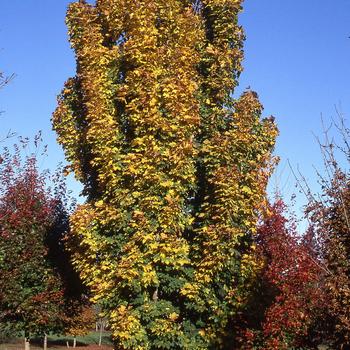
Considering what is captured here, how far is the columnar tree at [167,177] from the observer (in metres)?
13.0

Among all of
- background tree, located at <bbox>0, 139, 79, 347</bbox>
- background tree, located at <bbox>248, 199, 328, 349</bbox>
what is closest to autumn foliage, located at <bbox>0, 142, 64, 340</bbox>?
background tree, located at <bbox>0, 139, 79, 347</bbox>

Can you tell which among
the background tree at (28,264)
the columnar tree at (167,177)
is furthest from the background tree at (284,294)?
the background tree at (28,264)

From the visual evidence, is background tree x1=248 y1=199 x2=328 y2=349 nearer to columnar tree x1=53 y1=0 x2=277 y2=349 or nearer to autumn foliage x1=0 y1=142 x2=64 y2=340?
columnar tree x1=53 y1=0 x2=277 y2=349

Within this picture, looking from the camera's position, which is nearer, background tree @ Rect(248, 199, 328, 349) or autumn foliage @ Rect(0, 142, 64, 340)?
background tree @ Rect(248, 199, 328, 349)

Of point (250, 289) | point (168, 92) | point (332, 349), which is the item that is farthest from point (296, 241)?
point (168, 92)

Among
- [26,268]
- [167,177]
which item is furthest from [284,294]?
[26,268]

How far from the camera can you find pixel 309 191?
27.8 feet

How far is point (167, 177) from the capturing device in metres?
13.5

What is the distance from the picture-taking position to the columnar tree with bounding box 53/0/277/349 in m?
13.0

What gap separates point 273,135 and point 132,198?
187 inches

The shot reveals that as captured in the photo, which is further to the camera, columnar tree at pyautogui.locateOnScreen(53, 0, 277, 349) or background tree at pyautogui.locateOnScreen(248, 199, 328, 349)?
columnar tree at pyautogui.locateOnScreen(53, 0, 277, 349)

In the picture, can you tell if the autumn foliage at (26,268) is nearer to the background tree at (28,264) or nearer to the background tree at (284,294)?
the background tree at (28,264)

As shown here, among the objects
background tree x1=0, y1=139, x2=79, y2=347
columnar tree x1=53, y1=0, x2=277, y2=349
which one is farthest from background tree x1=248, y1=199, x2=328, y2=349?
background tree x1=0, y1=139, x2=79, y2=347

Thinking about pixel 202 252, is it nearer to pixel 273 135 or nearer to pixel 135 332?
pixel 135 332
